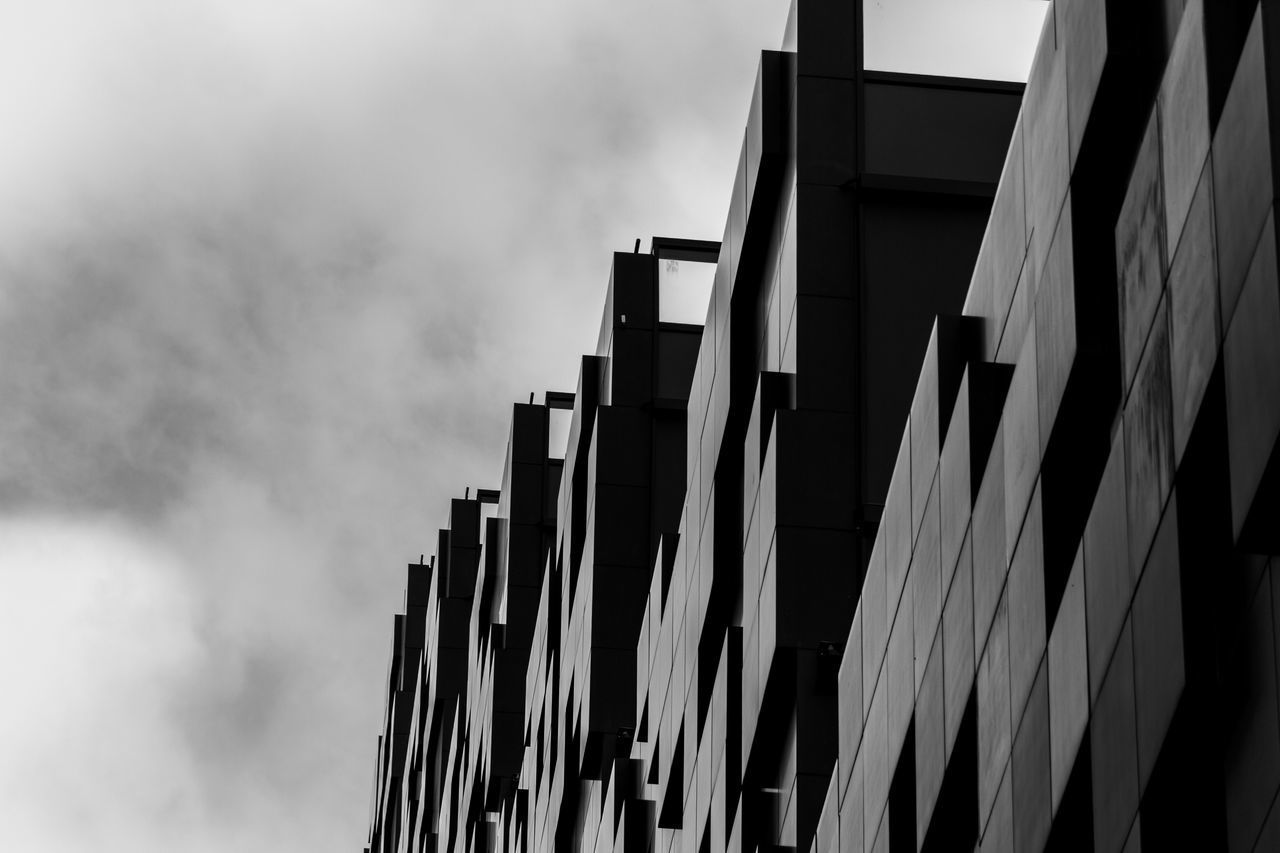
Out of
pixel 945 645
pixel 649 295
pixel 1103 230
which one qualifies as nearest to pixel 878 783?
pixel 945 645

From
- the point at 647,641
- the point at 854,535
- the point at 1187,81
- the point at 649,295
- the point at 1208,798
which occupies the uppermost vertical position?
the point at 649,295

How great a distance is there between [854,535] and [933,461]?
7.48 meters

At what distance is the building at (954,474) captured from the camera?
16781 mm

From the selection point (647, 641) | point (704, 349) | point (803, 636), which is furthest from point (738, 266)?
point (647, 641)

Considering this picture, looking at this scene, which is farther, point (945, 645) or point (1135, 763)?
point (945, 645)

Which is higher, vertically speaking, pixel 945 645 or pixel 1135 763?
pixel 945 645

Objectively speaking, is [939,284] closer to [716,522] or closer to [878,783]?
[716,522]

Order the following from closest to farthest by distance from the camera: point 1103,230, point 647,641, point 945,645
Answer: point 1103,230 < point 945,645 < point 647,641

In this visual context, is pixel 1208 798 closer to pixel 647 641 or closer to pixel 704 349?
pixel 704 349

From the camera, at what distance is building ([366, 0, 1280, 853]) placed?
16.8 metres

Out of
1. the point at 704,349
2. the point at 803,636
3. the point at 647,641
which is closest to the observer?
the point at 803,636

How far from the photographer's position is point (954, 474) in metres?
24.9

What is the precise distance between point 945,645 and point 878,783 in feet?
9.82

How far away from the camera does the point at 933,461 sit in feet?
85.1
